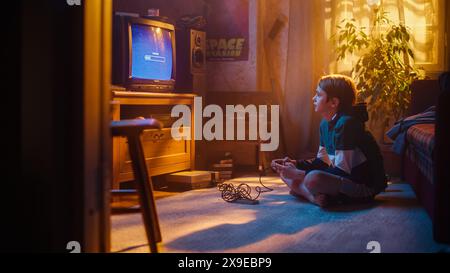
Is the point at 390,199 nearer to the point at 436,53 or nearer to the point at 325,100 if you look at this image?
the point at 325,100

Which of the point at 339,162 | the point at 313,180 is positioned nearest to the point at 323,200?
the point at 313,180

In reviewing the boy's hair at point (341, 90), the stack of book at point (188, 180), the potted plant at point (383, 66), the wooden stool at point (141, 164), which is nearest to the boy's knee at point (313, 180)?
the boy's hair at point (341, 90)

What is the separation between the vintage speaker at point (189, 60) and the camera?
13.8 feet

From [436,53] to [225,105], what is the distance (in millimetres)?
1774

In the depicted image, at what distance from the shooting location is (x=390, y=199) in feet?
10.3

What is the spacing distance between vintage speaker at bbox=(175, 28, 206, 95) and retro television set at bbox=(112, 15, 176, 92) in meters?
0.57

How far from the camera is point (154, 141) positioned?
11.3 feet

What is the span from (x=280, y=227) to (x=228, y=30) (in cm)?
290

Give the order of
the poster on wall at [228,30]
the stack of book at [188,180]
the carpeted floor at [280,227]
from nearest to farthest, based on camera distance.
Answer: the carpeted floor at [280,227] → the stack of book at [188,180] → the poster on wall at [228,30]

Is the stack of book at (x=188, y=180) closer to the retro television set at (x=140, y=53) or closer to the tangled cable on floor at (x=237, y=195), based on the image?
the tangled cable on floor at (x=237, y=195)

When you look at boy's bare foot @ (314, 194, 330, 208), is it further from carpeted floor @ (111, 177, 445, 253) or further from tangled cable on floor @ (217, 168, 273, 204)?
tangled cable on floor @ (217, 168, 273, 204)

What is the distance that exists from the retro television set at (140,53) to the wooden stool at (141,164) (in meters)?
1.64

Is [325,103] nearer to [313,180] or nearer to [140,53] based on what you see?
[313,180]
